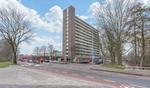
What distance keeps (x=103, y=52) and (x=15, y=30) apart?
2383cm

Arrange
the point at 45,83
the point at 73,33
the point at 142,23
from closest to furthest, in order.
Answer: the point at 45,83, the point at 142,23, the point at 73,33

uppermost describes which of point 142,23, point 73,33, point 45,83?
point 73,33

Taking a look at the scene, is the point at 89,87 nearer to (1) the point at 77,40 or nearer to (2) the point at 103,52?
(2) the point at 103,52

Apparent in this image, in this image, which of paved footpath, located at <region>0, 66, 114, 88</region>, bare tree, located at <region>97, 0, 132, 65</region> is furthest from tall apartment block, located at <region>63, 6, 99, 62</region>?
paved footpath, located at <region>0, 66, 114, 88</region>

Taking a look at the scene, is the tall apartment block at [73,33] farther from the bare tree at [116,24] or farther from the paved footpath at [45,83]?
the paved footpath at [45,83]

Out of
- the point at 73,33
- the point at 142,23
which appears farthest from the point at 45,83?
the point at 73,33

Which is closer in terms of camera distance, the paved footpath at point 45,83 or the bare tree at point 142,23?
the paved footpath at point 45,83

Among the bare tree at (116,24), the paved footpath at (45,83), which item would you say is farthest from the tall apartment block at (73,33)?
the paved footpath at (45,83)

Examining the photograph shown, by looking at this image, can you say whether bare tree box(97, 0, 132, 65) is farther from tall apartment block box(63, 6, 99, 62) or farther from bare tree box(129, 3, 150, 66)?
tall apartment block box(63, 6, 99, 62)

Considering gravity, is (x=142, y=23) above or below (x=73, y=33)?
below

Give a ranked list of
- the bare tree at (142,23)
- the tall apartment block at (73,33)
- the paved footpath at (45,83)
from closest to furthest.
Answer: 1. the paved footpath at (45,83)
2. the bare tree at (142,23)
3. the tall apartment block at (73,33)

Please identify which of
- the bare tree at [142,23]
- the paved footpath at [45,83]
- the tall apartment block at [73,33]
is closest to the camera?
the paved footpath at [45,83]

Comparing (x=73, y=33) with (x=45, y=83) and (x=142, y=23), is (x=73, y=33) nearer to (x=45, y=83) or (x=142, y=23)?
(x=142, y=23)

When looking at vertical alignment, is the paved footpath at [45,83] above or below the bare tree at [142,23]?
below
